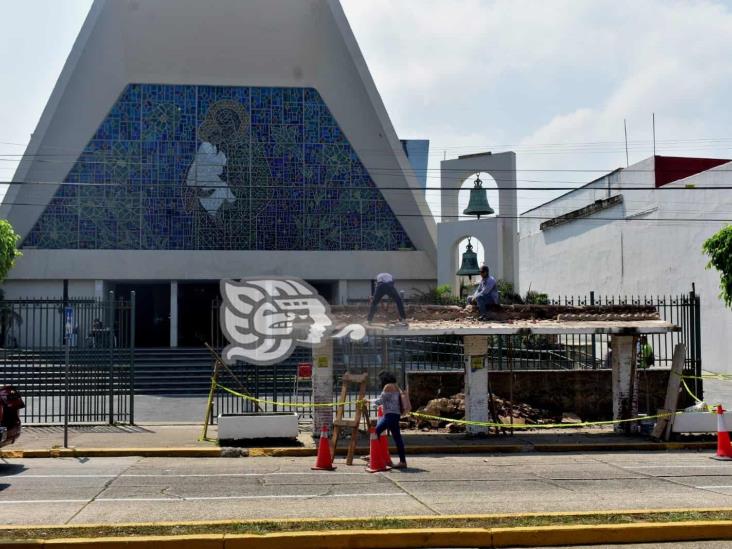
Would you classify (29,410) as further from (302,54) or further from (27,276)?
(302,54)

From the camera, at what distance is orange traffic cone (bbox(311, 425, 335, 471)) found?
39.4ft

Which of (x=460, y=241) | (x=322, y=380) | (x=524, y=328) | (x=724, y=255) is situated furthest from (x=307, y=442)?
(x=460, y=241)

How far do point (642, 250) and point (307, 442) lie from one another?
22.7 meters

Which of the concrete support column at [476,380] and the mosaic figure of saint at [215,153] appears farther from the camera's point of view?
the mosaic figure of saint at [215,153]

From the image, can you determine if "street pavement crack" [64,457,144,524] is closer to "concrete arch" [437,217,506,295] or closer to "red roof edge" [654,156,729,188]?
"concrete arch" [437,217,506,295]

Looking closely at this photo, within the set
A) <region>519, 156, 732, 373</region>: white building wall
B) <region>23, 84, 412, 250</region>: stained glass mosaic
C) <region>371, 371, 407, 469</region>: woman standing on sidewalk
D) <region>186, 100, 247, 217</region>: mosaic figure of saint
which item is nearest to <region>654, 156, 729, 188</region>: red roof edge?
<region>519, 156, 732, 373</region>: white building wall

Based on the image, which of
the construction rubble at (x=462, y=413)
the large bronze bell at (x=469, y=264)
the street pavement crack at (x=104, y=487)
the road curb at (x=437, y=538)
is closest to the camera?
the road curb at (x=437, y=538)

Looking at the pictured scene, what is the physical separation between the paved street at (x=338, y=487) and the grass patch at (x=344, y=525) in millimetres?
562

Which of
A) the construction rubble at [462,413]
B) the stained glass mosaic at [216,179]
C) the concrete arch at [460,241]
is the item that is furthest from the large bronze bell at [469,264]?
the construction rubble at [462,413]

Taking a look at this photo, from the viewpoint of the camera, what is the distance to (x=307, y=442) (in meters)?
15.0

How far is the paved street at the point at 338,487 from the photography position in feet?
28.8

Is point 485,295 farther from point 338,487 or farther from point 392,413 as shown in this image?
point 338,487

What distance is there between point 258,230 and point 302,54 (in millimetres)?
8017

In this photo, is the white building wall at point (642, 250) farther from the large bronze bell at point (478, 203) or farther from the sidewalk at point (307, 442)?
the sidewalk at point (307, 442)
